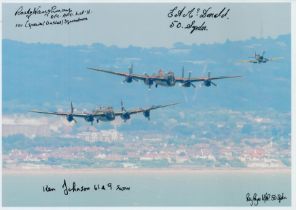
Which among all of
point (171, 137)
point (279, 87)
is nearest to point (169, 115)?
point (171, 137)

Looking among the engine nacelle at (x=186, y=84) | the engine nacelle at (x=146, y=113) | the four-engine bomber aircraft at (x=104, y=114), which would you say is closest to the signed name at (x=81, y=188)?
the four-engine bomber aircraft at (x=104, y=114)

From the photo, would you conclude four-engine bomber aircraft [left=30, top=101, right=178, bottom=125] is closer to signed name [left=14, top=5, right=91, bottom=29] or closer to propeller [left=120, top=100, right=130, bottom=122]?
propeller [left=120, top=100, right=130, bottom=122]

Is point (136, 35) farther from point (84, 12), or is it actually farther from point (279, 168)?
point (279, 168)

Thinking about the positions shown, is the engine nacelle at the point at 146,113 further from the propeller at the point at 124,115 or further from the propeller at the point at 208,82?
the propeller at the point at 208,82

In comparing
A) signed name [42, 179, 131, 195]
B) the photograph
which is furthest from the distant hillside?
signed name [42, 179, 131, 195]

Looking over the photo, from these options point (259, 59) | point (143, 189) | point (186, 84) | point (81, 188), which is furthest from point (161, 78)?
point (81, 188)
